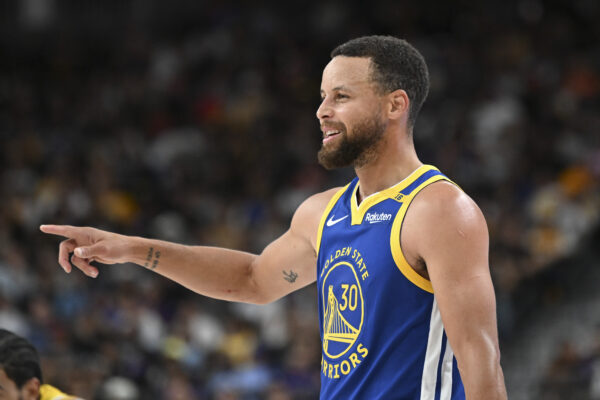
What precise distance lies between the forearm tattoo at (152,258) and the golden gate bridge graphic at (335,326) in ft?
2.84

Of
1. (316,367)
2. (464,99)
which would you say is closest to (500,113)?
(464,99)

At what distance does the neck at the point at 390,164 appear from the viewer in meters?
3.45

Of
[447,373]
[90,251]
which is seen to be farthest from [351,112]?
[90,251]

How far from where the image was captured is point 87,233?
144 inches

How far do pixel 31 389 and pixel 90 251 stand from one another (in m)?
0.60

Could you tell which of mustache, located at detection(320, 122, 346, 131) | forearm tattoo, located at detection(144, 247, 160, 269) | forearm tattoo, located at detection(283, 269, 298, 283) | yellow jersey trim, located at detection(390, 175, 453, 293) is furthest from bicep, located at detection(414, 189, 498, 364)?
forearm tattoo, located at detection(144, 247, 160, 269)

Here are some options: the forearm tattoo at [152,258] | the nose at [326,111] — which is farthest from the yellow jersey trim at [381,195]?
the forearm tattoo at [152,258]

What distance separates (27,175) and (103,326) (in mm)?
3207

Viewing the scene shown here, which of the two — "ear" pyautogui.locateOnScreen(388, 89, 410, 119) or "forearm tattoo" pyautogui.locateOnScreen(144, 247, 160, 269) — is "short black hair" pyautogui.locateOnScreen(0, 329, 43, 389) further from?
"ear" pyautogui.locateOnScreen(388, 89, 410, 119)

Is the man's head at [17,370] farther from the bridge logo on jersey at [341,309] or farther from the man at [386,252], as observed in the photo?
the bridge logo on jersey at [341,309]

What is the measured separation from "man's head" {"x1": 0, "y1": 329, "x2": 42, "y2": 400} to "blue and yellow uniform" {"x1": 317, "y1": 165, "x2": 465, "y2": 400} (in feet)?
3.84

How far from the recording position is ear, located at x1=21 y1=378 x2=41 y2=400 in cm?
342

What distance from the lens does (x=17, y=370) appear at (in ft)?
11.1

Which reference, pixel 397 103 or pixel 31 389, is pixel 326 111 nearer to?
pixel 397 103
